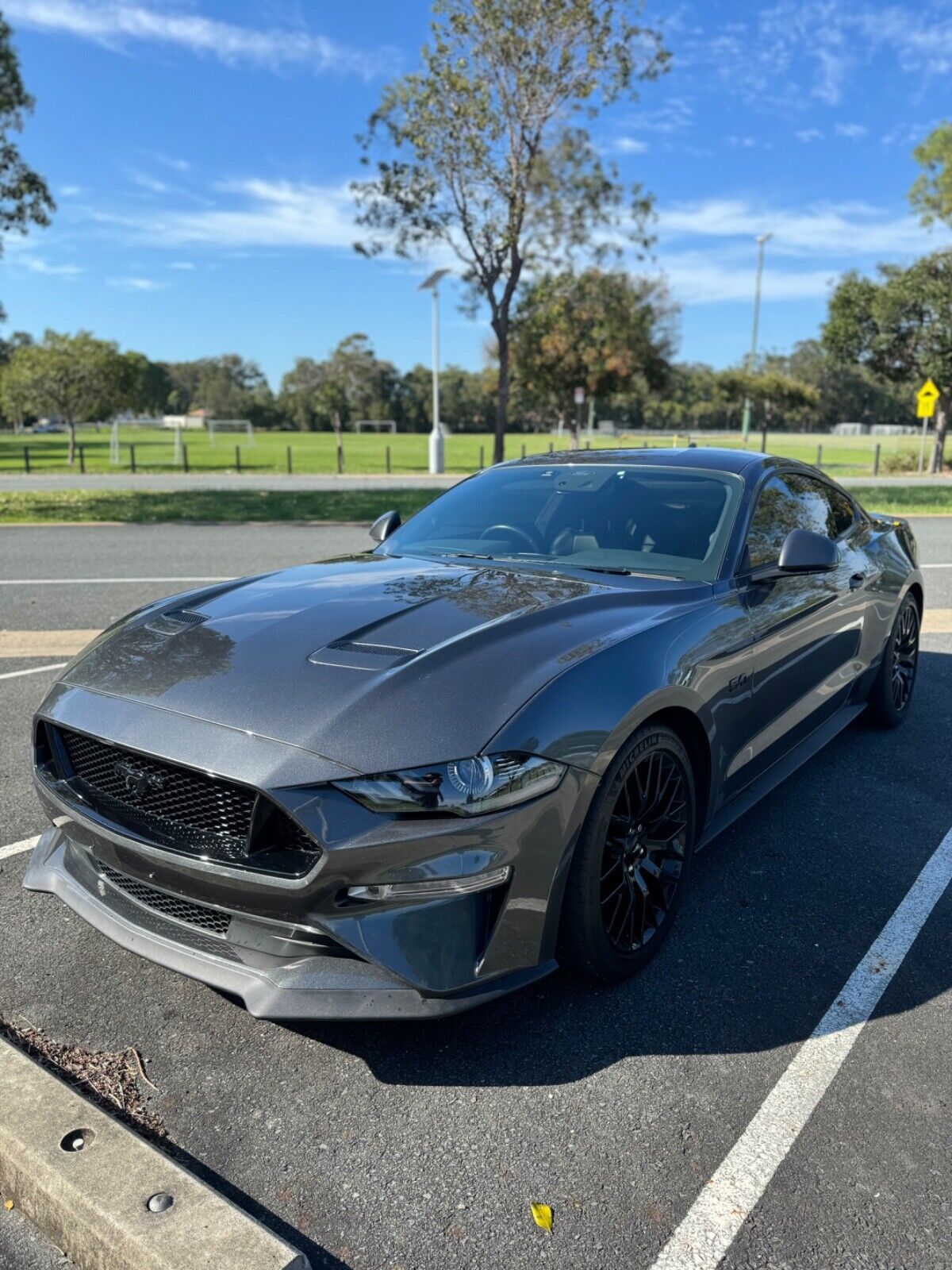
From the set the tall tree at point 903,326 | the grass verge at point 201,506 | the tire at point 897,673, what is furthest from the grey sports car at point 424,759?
the tall tree at point 903,326

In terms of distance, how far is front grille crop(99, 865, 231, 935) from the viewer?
94.2 inches

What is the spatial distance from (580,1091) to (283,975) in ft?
2.61

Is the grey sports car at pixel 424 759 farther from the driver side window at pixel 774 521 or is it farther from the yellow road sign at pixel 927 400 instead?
the yellow road sign at pixel 927 400

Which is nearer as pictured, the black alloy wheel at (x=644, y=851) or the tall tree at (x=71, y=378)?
the black alloy wheel at (x=644, y=851)

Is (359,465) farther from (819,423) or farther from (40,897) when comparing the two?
(819,423)

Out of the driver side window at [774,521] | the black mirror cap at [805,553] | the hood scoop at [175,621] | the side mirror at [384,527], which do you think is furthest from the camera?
the side mirror at [384,527]

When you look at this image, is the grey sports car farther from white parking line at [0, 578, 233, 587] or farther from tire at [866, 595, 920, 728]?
white parking line at [0, 578, 233, 587]

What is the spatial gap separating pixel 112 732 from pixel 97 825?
9.7 inches

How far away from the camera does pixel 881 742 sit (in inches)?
200

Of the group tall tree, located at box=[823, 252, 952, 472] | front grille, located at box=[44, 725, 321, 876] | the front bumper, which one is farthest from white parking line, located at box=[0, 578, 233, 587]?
tall tree, located at box=[823, 252, 952, 472]

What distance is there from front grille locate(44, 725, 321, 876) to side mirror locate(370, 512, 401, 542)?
7.04 feet

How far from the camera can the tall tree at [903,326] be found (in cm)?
3312

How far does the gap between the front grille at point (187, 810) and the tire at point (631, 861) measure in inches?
29.6

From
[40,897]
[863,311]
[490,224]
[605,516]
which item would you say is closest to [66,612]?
[40,897]
